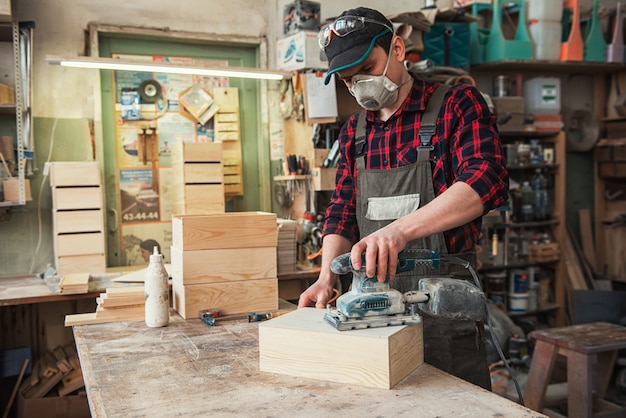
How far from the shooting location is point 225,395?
1.46 meters

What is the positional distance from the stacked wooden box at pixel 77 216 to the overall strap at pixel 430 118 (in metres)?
2.41

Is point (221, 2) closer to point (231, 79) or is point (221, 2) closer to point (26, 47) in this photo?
point (231, 79)

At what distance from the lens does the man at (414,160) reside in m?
1.79

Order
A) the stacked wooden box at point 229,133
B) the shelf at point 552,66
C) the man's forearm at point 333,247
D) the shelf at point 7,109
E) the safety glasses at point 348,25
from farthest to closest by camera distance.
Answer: the shelf at point 552,66 < the stacked wooden box at point 229,133 < the shelf at point 7,109 < the man's forearm at point 333,247 < the safety glasses at point 348,25

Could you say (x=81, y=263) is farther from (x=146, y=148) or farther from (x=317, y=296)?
(x=317, y=296)

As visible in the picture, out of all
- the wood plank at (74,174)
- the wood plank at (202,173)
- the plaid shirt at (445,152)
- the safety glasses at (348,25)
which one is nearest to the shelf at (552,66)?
the wood plank at (202,173)

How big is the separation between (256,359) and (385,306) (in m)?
0.44

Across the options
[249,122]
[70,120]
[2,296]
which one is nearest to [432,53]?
[249,122]

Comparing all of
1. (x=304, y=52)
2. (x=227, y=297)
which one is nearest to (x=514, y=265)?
(x=304, y=52)

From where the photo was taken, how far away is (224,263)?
242cm

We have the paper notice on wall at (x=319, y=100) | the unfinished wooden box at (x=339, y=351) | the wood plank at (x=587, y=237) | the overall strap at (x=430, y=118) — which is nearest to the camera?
the unfinished wooden box at (x=339, y=351)

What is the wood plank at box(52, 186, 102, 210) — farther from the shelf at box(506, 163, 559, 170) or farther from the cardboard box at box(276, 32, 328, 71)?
the shelf at box(506, 163, 559, 170)

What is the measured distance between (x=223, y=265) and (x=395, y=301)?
1.01 m

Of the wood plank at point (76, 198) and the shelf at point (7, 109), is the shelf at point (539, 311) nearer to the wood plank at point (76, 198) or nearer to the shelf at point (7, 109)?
the wood plank at point (76, 198)
